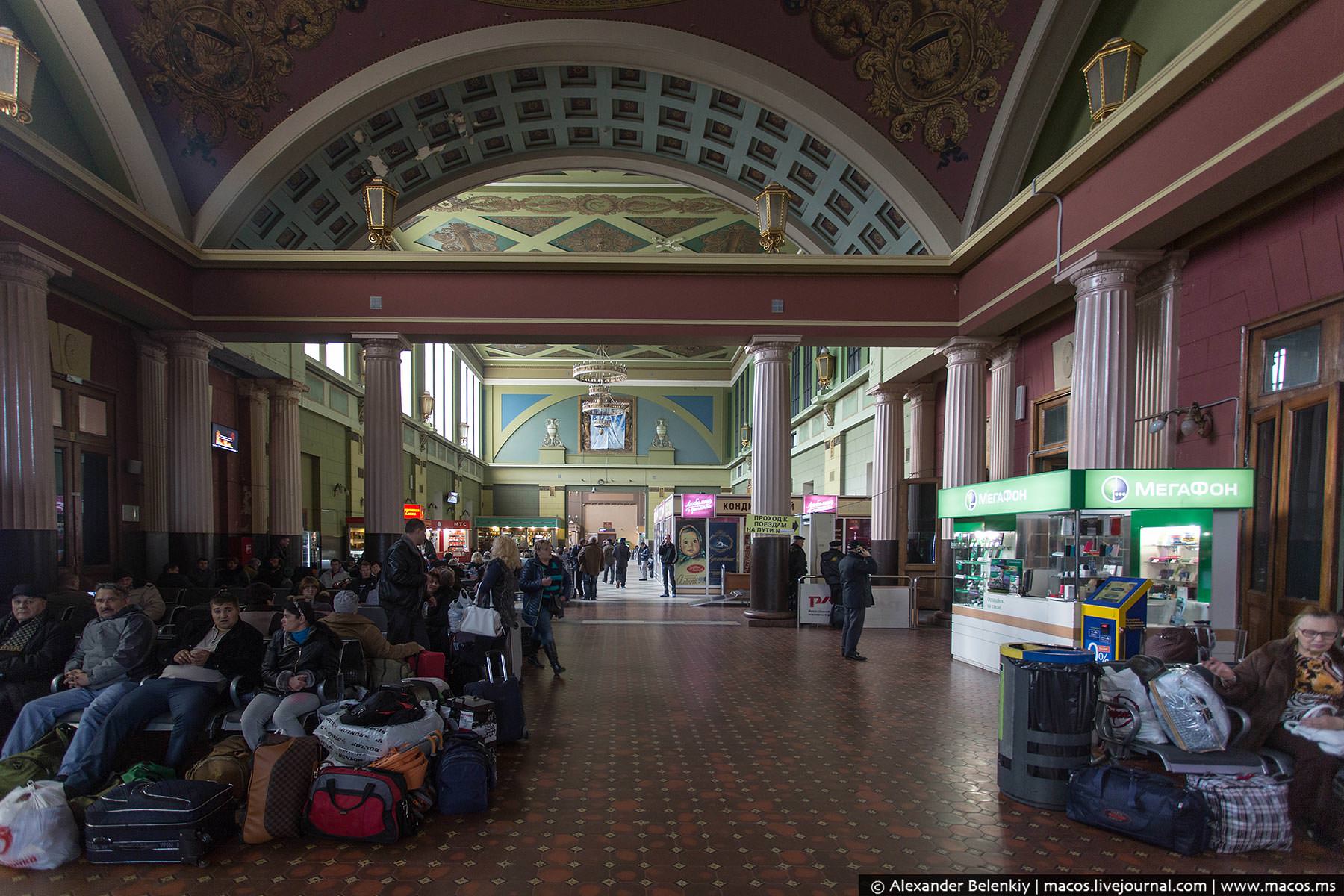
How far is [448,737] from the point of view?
13.8 ft

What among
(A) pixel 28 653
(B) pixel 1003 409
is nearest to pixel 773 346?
(B) pixel 1003 409

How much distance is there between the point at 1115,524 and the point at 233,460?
1384 centimetres

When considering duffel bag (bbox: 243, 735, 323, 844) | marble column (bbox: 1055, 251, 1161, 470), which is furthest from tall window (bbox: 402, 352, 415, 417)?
duffel bag (bbox: 243, 735, 323, 844)

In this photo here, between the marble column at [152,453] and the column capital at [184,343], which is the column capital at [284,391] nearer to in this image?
the column capital at [184,343]

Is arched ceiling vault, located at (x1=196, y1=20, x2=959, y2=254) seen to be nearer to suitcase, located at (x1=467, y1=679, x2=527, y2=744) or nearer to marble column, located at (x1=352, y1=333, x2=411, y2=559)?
marble column, located at (x1=352, y1=333, x2=411, y2=559)

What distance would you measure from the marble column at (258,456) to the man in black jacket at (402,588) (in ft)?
30.2

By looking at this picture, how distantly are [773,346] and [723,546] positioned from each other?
6.94m

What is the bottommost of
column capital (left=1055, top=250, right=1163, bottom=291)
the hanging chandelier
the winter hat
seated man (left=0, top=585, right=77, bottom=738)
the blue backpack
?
the blue backpack

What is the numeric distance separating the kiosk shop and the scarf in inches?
308

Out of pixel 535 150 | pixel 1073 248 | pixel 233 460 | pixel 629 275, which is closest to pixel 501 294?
pixel 629 275

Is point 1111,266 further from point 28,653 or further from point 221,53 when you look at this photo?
point 221,53

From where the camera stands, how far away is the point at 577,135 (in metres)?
14.2

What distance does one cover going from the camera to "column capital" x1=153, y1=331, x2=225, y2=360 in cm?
1038

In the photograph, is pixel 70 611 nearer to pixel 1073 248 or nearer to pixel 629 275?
pixel 629 275
